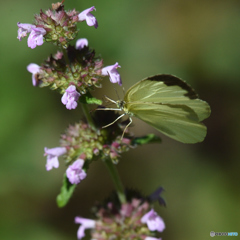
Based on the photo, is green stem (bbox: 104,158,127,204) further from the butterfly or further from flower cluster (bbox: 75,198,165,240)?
the butterfly

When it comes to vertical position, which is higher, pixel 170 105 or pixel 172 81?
pixel 172 81

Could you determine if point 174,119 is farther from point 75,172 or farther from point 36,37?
point 36,37

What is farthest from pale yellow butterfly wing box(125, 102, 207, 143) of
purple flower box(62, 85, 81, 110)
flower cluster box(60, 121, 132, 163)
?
purple flower box(62, 85, 81, 110)

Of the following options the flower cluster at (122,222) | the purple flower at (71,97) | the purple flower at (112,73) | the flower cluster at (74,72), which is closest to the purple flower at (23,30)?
the flower cluster at (74,72)

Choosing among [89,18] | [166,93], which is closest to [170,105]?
[166,93]

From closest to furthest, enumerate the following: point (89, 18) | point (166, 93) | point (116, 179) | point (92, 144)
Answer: point (89, 18) → point (166, 93) → point (92, 144) → point (116, 179)

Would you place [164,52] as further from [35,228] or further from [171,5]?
[35,228]
